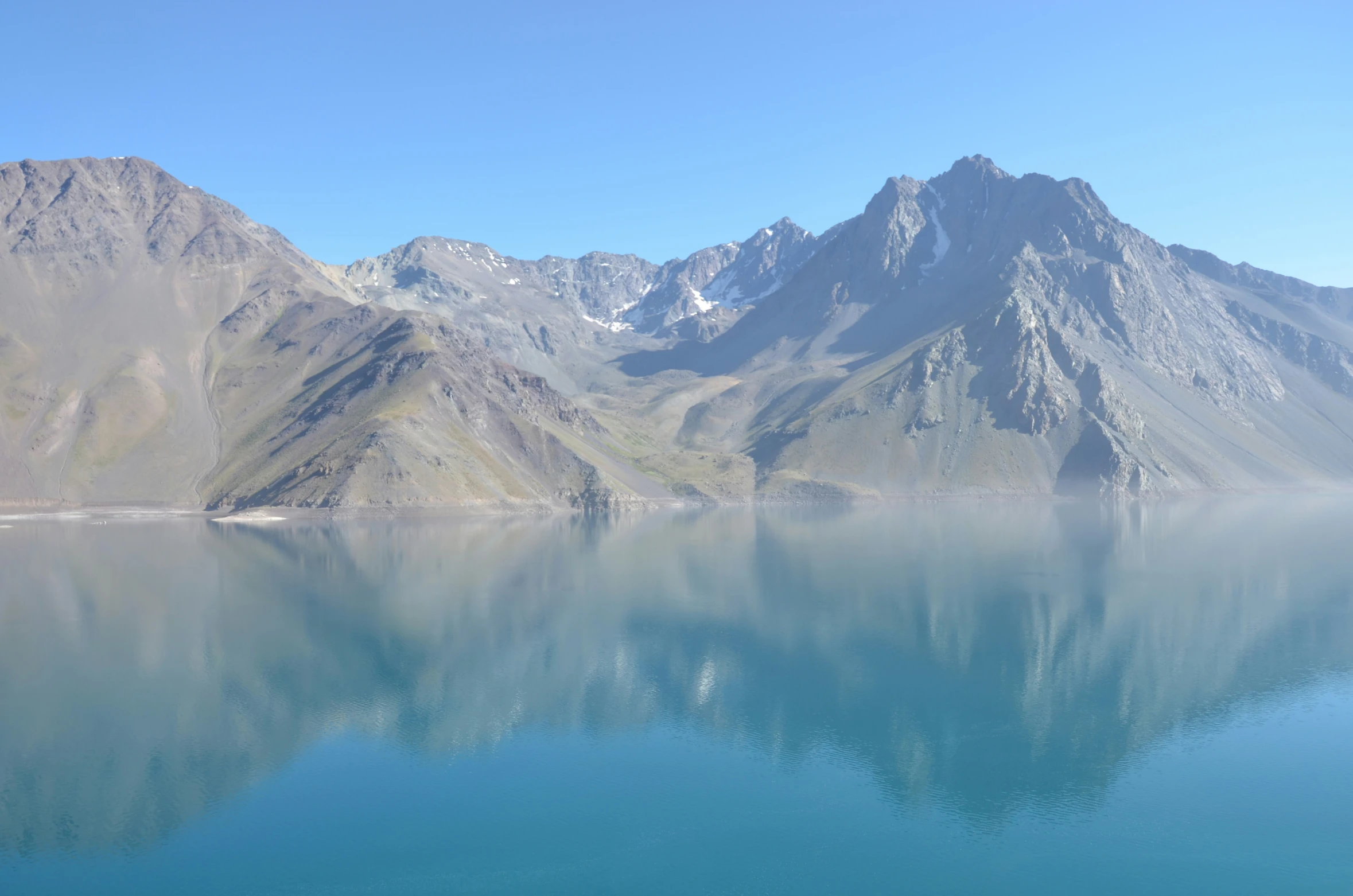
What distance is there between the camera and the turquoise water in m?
48.2

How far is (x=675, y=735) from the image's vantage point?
221 feet

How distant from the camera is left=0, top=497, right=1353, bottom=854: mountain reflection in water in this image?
2372 inches

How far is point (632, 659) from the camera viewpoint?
88062mm

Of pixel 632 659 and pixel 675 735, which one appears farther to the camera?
pixel 632 659

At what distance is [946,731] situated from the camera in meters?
66.8

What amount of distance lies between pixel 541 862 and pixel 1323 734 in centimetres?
5775

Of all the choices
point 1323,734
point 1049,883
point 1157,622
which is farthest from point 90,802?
point 1157,622

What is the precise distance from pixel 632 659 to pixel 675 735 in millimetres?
21083

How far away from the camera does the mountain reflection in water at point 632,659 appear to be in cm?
6025

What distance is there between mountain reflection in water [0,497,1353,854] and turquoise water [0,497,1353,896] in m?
0.42

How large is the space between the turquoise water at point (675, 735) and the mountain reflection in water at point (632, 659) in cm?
42

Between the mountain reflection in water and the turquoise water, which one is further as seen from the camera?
the mountain reflection in water

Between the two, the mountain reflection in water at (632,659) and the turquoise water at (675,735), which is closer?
the turquoise water at (675,735)

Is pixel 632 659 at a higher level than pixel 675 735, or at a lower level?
higher
